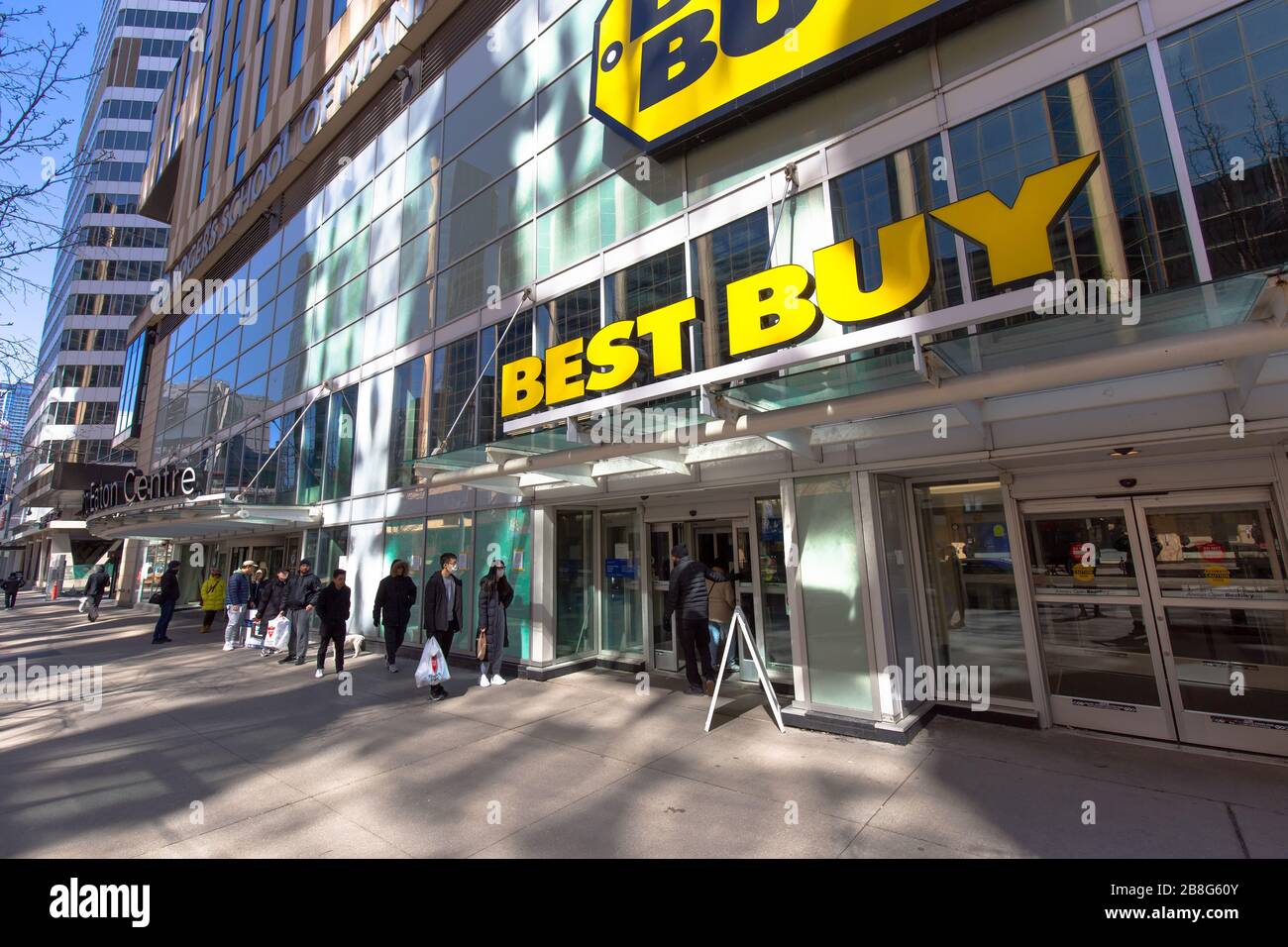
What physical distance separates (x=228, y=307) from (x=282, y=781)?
23916 millimetres

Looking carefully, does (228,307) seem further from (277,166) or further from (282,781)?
(282,781)

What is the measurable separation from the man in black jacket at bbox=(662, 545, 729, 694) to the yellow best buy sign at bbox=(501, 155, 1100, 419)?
253 cm

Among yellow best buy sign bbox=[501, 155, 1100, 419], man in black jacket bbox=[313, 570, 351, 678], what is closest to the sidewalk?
man in black jacket bbox=[313, 570, 351, 678]

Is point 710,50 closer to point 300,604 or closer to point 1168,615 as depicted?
point 1168,615

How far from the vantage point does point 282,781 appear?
4.89 m

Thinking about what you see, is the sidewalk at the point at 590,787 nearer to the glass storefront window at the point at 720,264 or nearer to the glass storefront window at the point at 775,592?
the glass storefront window at the point at 775,592

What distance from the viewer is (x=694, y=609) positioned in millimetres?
7227

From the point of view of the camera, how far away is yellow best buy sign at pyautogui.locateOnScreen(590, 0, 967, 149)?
21.5ft

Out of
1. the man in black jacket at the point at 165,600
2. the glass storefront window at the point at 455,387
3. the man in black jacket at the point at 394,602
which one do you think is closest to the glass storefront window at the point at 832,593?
the man in black jacket at the point at 394,602

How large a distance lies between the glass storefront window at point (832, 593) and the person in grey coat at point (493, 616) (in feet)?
14.9

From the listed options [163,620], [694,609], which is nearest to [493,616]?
[694,609]

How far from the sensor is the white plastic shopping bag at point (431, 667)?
7500 mm

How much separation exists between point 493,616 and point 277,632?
18.9 feet
